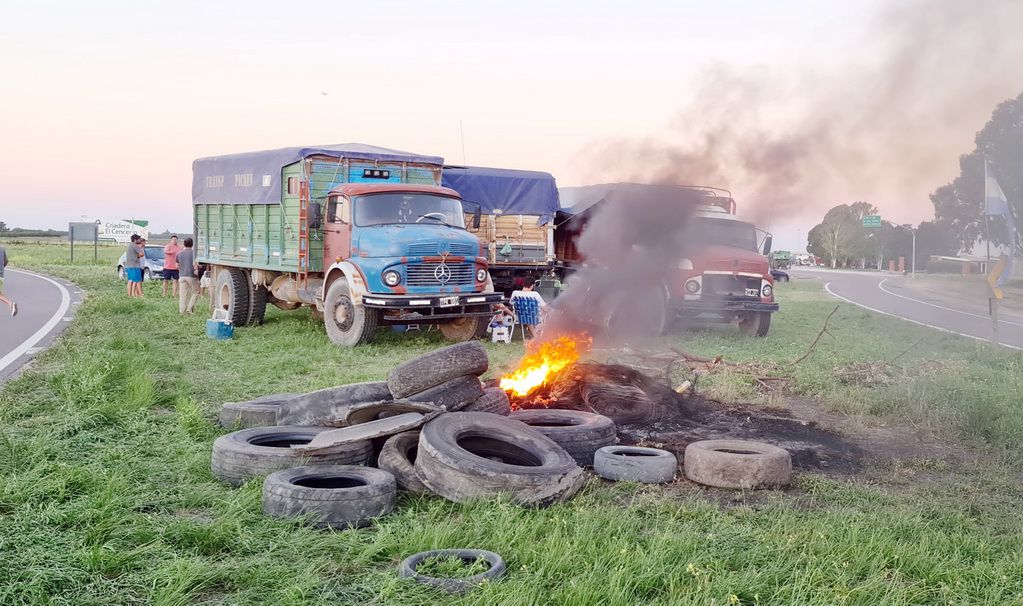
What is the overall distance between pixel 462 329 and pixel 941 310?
2053 centimetres

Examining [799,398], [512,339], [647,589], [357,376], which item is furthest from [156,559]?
[512,339]

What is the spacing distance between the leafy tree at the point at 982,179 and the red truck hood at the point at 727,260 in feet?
11.0

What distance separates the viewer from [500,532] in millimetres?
4598

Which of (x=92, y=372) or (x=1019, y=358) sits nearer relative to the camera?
(x=92, y=372)

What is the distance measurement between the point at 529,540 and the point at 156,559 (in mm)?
1997

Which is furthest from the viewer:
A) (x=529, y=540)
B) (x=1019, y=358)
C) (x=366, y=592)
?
(x=1019, y=358)

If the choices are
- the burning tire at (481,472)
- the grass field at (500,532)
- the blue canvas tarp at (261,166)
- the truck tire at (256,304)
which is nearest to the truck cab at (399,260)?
the blue canvas tarp at (261,166)

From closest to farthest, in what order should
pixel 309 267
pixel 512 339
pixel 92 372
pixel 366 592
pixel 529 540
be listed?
1. pixel 366 592
2. pixel 529 540
3. pixel 92 372
4. pixel 309 267
5. pixel 512 339

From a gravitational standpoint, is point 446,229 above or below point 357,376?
above

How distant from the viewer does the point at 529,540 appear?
4473 millimetres

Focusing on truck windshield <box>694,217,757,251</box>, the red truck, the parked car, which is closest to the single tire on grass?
the red truck

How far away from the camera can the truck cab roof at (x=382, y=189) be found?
13.6m

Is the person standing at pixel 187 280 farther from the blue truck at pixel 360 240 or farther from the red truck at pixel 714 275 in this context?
the red truck at pixel 714 275

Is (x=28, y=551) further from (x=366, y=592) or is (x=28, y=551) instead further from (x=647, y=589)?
(x=647, y=589)
